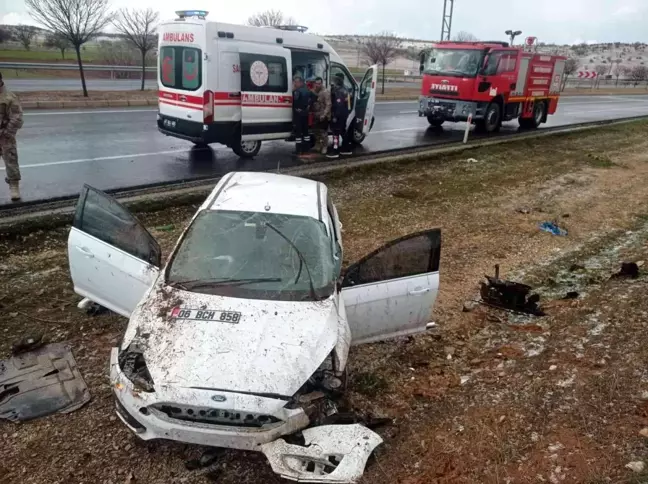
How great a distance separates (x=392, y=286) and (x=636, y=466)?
82.8 inches

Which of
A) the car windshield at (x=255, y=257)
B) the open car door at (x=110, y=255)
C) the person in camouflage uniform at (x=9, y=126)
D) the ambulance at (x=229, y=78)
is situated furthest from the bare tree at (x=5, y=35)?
the car windshield at (x=255, y=257)

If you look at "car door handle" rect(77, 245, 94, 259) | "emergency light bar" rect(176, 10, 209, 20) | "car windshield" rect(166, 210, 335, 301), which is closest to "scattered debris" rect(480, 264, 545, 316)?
"car windshield" rect(166, 210, 335, 301)

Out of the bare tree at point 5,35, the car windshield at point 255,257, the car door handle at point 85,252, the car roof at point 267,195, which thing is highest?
the bare tree at point 5,35

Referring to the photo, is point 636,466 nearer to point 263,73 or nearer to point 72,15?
point 263,73

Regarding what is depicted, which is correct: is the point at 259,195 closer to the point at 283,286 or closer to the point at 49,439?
the point at 283,286

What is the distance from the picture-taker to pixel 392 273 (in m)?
4.48

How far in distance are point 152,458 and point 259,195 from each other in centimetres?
240

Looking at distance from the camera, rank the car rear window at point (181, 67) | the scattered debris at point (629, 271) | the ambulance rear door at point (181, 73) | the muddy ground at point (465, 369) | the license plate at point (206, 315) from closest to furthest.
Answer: the muddy ground at point (465, 369)
the license plate at point (206, 315)
the scattered debris at point (629, 271)
the ambulance rear door at point (181, 73)
the car rear window at point (181, 67)

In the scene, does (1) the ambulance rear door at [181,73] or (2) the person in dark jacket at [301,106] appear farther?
(2) the person in dark jacket at [301,106]

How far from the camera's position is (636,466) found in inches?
131

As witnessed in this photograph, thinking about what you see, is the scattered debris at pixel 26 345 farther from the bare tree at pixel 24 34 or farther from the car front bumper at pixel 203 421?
the bare tree at pixel 24 34

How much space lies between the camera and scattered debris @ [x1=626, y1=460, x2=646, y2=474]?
3.28 metres

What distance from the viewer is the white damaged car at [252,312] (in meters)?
3.17

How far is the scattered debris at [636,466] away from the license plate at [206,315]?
2726 mm
